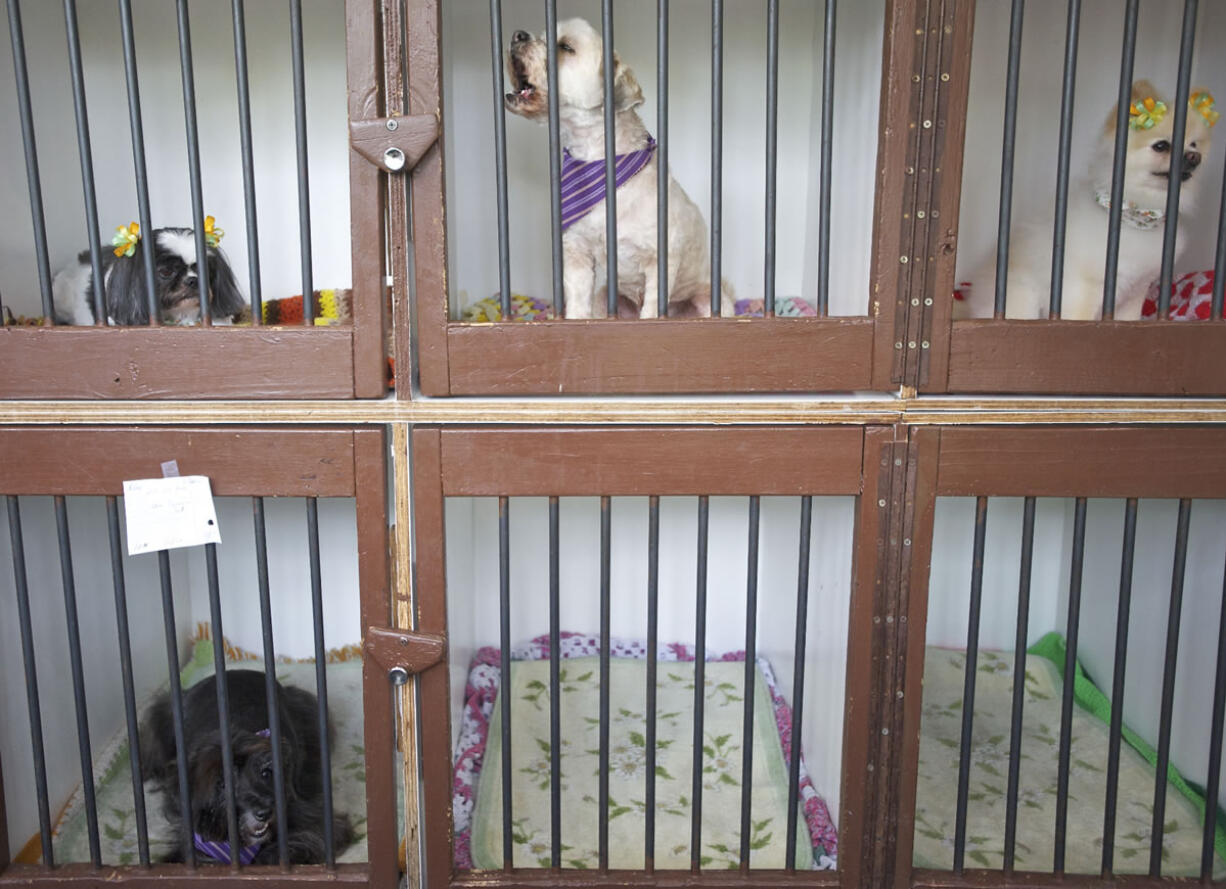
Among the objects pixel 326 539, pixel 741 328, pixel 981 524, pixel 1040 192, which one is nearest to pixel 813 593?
pixel 981 524

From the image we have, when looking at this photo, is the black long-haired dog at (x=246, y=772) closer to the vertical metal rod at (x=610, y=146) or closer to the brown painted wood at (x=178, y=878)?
the brown painted wood at (x=178, y=878)

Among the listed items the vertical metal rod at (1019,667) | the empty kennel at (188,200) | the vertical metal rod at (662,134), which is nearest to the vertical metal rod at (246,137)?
the empty kennel at (188,200)

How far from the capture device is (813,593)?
4.30 ft

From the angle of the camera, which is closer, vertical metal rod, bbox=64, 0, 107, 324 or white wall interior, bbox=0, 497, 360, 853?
vertical metal rod, bbox=64, 0, 107, 324

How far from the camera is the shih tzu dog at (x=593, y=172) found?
1.07 meters

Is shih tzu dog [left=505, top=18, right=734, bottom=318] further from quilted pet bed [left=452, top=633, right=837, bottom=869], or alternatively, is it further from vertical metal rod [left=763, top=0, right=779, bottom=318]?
quilted pet bed [left=452, top=633, right=837, bottom=869]

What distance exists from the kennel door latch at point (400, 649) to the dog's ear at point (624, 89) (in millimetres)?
721

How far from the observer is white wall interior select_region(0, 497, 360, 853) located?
115 cm

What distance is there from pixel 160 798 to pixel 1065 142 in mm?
1567

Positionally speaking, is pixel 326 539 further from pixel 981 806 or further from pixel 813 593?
pixel 981 806

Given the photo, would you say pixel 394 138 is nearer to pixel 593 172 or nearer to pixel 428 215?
pixel 428 215

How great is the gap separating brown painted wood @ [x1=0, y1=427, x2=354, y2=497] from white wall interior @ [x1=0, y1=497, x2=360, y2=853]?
8.8 inches

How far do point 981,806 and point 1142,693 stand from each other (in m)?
0.36

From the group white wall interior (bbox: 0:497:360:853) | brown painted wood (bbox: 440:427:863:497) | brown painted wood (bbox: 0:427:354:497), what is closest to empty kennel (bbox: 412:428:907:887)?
brown painted wood (bbox: 440:427:863:497)
